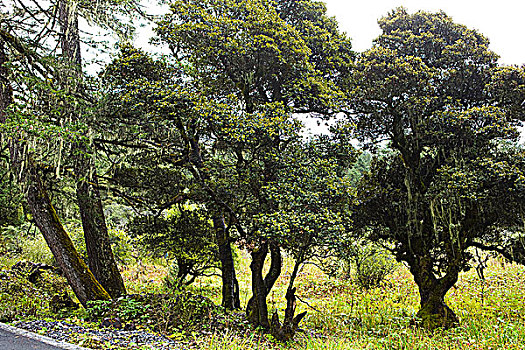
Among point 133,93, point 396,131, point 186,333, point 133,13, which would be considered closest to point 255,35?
point 133,93

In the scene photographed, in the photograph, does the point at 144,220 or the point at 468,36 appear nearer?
the point at 468,36

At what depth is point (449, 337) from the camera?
632cm

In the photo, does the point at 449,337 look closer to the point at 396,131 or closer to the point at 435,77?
the point at 396,131

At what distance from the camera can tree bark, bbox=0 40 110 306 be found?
19.2 feet

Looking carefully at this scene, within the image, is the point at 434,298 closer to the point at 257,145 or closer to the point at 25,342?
the point at 257,145

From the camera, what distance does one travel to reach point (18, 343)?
381cm

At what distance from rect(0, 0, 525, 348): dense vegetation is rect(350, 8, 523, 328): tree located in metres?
0.03

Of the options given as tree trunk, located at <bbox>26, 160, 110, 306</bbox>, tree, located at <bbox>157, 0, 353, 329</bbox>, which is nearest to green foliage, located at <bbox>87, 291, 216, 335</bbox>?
tree trunk, located at <bbox>26, 160, 110, 306</bbox>

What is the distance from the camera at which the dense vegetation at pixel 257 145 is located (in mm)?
5988

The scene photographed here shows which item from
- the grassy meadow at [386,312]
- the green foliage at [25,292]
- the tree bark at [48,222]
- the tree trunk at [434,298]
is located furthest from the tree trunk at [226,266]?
the tree trunk at [434,298]

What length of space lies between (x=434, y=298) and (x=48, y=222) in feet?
23.7

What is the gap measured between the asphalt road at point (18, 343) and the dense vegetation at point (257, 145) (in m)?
1.11

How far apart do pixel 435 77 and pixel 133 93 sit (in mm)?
5539

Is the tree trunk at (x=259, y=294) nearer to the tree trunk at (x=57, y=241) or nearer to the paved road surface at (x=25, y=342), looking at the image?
the tree trunk at (x=57, y=241)
